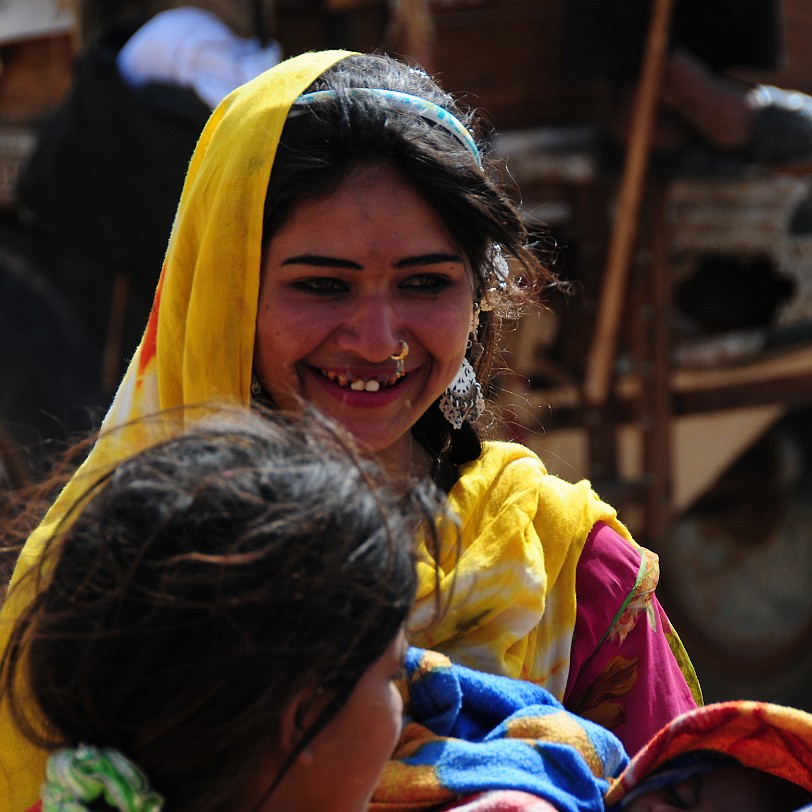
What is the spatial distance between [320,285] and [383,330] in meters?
0.11

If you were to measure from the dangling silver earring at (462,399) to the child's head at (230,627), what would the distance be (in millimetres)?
700

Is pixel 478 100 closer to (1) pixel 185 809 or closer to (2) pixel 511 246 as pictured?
(2) pixel 511 246

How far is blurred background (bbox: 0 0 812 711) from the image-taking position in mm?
4273

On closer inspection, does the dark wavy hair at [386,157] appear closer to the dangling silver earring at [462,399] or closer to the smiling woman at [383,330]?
the smiling woman at [383,330]

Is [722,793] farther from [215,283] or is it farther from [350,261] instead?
[215,283]

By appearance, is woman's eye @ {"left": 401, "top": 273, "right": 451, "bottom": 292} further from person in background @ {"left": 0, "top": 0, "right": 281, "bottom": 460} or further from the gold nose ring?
person in background @ {"left": 0, "top": 0, "right": 281, "bottom": 460}

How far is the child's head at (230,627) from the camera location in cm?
129

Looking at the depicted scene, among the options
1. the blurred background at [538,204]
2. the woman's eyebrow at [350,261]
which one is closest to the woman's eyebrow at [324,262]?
the woman's eyebrow at [350,261]

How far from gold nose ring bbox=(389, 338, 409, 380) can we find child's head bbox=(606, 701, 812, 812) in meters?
0.59

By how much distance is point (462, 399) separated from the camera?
2.10 metres

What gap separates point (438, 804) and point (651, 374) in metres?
3.68

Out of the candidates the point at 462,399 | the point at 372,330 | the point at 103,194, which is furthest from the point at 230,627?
the point at 103,194

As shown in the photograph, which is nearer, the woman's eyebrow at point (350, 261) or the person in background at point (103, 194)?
the woman's eyebrow at point (350, 261)

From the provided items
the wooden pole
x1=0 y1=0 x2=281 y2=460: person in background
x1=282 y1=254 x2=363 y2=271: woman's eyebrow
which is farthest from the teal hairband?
the wooden pole
